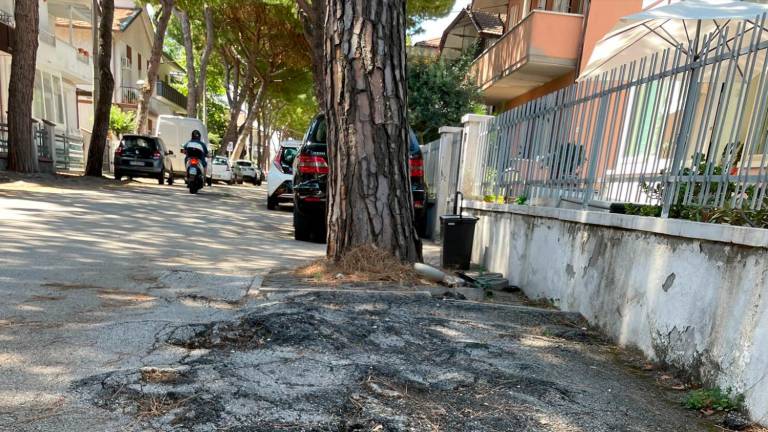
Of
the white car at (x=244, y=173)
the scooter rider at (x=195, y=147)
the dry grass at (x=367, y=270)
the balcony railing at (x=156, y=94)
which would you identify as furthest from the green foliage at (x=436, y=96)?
the balcony railing at (x=156, y=94)

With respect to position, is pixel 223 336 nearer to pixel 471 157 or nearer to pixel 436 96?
pixel 471 157

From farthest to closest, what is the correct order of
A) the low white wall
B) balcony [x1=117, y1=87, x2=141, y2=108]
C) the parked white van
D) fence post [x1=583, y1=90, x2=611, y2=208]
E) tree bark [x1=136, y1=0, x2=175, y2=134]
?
balcony [x1=117, y1=87, x2=141, y2=108], the parked white van, tree bark [x1=136, y1=0, x2=175, y2=134], fence post [x1=583, y1=90, x2=611, y2=208], the low white wall

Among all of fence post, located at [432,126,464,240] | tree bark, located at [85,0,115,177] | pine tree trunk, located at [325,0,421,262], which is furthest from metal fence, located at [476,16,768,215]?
tree bark, located at [85,0,115,177]

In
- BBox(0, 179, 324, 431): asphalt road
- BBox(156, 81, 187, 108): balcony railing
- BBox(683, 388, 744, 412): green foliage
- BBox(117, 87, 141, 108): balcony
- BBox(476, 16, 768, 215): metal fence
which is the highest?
BBox(156, 81, 187, 108): balcony railing

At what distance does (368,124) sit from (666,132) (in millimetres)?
2322

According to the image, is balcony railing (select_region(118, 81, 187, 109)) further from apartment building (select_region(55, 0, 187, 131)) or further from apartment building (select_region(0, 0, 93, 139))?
apartment building (select_region(0, 0, 93, 139))

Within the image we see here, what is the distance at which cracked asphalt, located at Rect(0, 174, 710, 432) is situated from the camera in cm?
212

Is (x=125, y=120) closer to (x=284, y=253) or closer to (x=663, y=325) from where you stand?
(x=284, y=253)

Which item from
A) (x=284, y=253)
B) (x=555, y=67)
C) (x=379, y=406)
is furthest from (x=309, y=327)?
(x=555, y=67)

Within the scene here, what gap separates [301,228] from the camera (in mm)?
7711

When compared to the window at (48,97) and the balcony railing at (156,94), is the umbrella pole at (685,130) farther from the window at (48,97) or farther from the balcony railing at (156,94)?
the balcony railing at (156,94)

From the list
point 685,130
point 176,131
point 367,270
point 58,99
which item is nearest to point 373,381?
point 367,270

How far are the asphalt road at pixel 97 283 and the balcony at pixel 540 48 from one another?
7.31 metres

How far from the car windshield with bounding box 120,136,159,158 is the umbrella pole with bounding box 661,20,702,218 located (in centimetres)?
1676
